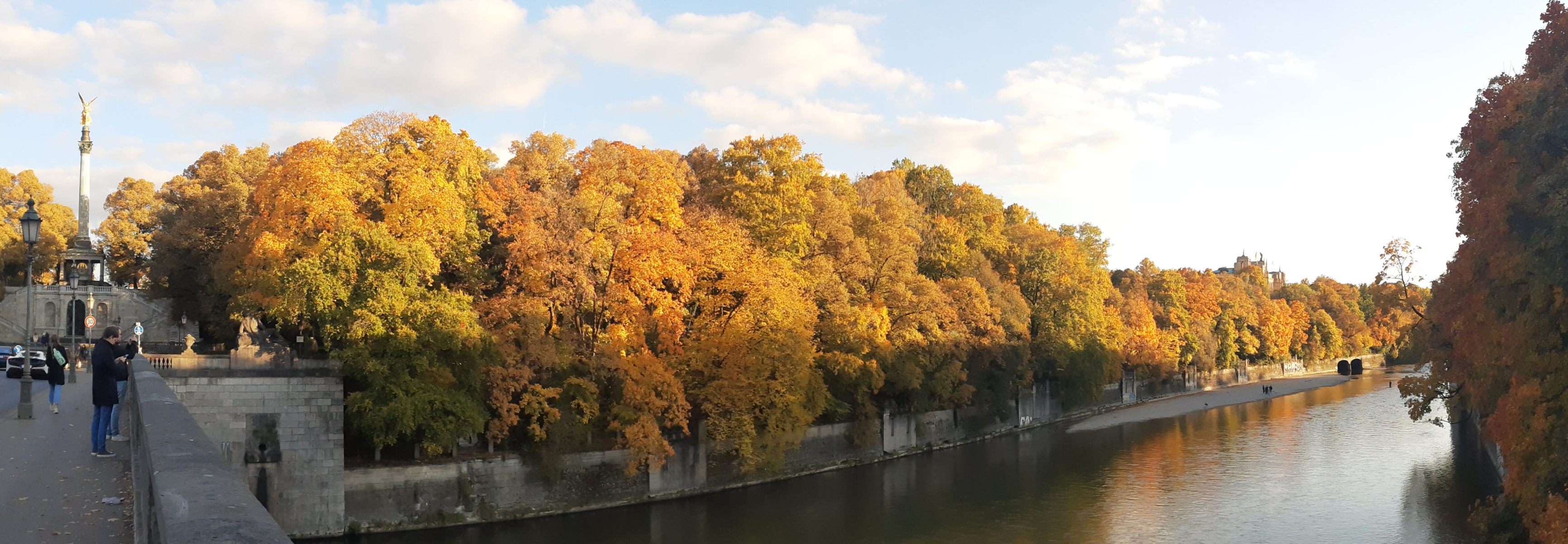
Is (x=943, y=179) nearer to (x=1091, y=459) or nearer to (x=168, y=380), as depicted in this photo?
(x=1091, y=459)

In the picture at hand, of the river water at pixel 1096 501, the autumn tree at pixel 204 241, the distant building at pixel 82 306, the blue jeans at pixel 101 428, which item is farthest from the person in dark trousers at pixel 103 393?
the distant building at pixel 82 306

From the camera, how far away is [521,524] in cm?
2892

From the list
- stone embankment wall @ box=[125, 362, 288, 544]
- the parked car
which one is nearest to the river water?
the parked car

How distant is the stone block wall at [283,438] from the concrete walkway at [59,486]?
10.6m

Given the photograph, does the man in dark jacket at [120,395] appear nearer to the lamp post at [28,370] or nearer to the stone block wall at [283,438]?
the lamp post at [28,370]

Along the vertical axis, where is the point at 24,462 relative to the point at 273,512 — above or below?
above

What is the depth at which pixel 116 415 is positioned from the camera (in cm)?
1341

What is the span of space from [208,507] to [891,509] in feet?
96.8

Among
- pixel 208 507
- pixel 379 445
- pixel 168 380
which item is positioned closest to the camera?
pixel 208 507

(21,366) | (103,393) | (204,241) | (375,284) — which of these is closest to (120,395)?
(103,393)

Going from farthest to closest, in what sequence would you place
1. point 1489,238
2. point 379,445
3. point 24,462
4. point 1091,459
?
point 1091,459 < point 379,445 < point 1489,238 < point 24,462

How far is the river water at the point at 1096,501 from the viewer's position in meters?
27.4

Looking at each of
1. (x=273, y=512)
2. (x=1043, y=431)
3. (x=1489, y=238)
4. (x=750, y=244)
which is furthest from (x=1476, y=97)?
(x=1043, y=431)

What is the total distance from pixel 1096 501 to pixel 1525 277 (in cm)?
1596
